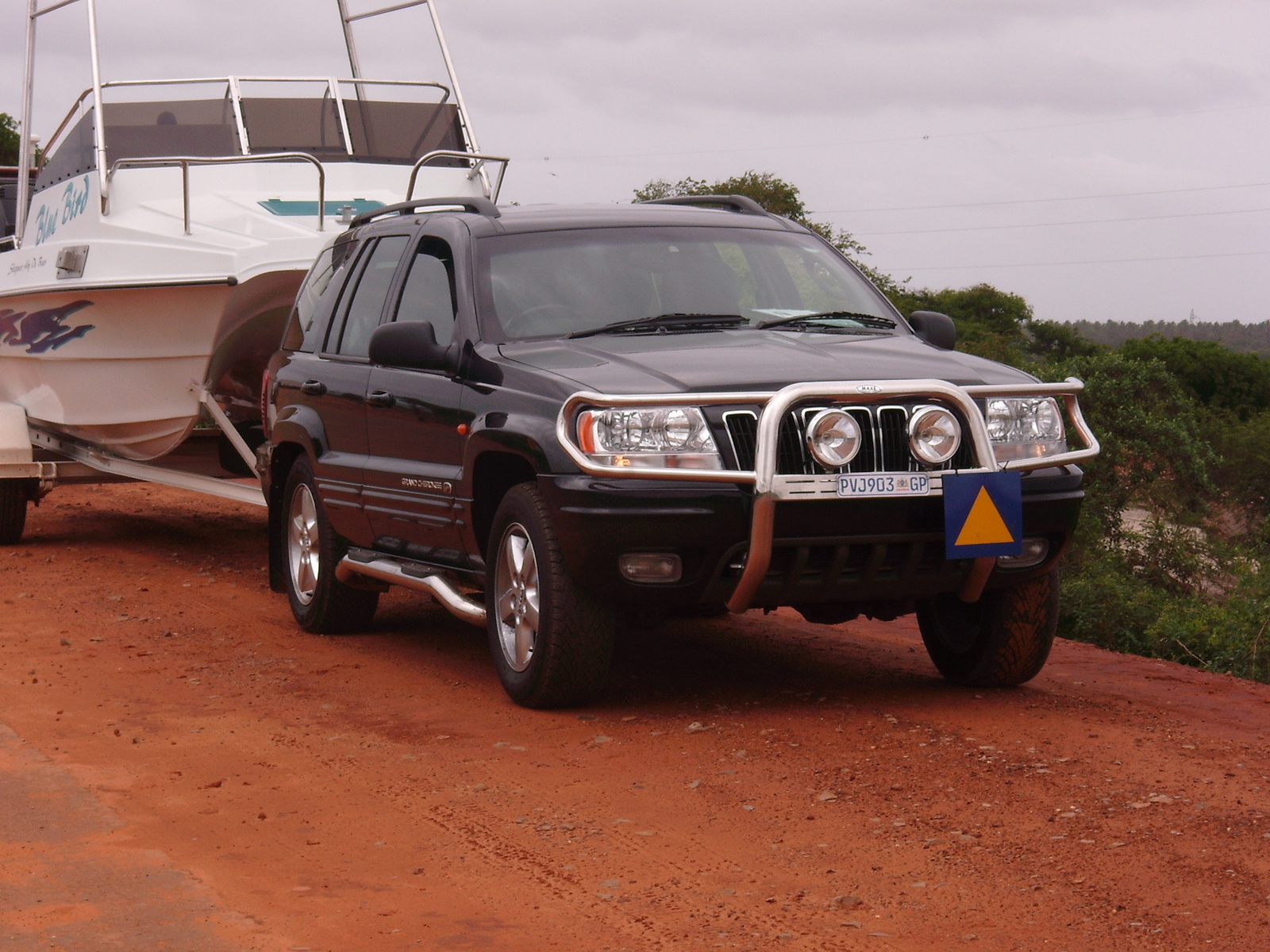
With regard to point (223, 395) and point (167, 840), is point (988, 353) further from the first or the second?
point (167, 840)

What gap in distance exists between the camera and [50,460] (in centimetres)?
1424

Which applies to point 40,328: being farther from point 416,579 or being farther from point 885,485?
point 885,485

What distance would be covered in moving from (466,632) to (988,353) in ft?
64.6

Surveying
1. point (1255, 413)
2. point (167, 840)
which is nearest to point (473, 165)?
point (167, 840)

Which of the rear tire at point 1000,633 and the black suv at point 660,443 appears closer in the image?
the black suv at point 660,443

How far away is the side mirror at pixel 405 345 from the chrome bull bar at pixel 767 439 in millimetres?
1061

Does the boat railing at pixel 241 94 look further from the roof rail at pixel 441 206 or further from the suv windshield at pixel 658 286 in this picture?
the suv windshield at pixel 658 286

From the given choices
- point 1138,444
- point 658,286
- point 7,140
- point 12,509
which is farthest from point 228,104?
point 7,140

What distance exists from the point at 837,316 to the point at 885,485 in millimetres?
1577

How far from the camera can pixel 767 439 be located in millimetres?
6066

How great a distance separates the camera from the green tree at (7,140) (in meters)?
47.8

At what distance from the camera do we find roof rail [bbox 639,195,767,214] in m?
8.60

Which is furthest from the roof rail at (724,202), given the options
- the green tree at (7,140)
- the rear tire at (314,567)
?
the green tree at (7,140)

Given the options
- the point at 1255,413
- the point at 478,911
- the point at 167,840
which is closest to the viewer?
the point at 478,911
